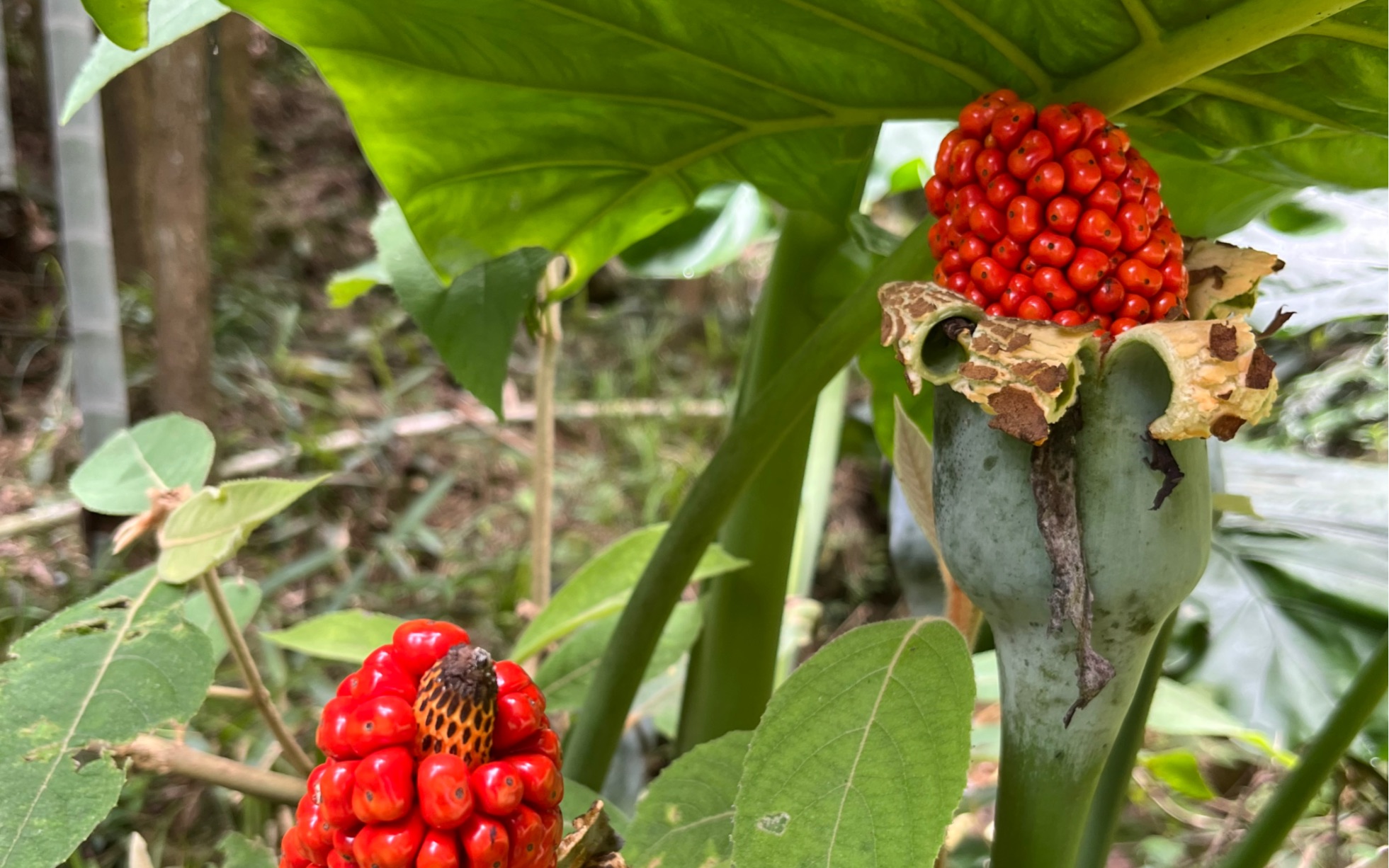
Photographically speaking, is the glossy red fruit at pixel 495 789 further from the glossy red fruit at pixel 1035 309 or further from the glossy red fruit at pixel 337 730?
the glossy red fruit at pixel 1035 309

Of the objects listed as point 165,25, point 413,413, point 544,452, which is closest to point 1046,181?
point 165,25

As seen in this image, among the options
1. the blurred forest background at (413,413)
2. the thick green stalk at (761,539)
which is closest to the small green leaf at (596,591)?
the thick green stalk at (761,539)

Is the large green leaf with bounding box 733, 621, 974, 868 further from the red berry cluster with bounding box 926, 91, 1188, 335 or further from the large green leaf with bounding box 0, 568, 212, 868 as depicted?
the large green leaf with bounding box 0, 568, 212, 868

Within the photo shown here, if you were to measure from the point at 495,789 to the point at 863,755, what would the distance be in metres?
0.12

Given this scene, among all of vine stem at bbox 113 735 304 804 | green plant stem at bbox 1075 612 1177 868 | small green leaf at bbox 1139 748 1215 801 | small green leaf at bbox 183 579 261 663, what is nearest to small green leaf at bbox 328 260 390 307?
small green leaf at bbox 183 579 261 663

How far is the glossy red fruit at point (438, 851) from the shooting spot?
0.93ft

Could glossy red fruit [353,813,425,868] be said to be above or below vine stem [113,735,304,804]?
above

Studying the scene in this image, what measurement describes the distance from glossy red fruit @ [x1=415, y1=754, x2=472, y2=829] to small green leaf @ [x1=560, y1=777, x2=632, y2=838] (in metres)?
0.14

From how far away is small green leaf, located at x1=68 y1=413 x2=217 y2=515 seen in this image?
517mm

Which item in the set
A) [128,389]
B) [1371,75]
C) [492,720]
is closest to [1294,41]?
[1371,75]

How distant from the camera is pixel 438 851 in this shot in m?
0.28

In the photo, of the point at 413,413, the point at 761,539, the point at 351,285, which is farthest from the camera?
the point at 413,413

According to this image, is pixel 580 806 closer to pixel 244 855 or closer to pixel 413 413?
pixel 244 855

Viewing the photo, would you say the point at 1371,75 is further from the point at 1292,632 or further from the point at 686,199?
the point at 1292,632
